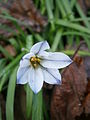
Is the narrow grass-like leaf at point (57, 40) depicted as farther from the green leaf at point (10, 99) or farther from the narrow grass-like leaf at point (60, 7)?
the green leaf at point (10, 99)

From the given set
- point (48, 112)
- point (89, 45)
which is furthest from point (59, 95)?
point (89, 45)

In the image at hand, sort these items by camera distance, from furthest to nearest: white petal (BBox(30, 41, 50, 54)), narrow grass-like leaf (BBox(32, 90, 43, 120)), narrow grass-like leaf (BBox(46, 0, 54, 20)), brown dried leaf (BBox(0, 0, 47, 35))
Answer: brown dried leaf (BBox(0, 0, 47, 35)), narrow grass-like leaf (BBox(46, 0, 54, 20)), narrow grass-like leaf (BBox(32, 90, 43, 120)), white petal (BBox(30, 41, 50, 54))

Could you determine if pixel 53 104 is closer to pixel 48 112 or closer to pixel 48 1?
pixel 48 112

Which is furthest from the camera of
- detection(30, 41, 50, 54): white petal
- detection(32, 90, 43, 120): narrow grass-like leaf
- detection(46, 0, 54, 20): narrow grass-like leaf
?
detection(46, 0, 54, 20): narrow grass-like leaf

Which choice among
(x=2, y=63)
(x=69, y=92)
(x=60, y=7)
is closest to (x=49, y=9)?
(x=60, y=7)

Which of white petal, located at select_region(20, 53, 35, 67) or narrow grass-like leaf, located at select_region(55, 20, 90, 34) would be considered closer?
white petal, located at select_region(20, 53, 35, 67)

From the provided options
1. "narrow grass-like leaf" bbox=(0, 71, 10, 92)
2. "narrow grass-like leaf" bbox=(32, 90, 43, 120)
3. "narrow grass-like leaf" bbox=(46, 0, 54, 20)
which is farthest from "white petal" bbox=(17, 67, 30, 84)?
"narrow grass-like leaf" bbox=(46, 0, 54, 20)

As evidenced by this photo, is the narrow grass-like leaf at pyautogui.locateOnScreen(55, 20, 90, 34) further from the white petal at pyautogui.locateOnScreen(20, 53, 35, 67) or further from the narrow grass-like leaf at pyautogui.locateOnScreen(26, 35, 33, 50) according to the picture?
the white petal at pyautogui.locateOnScreen(20, 53, 35, 67)
